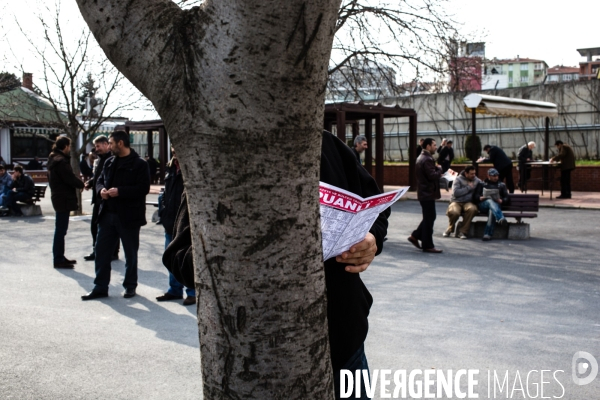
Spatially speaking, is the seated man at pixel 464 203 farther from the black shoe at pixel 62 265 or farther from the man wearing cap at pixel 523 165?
the man wearing cap at pixel 523 165

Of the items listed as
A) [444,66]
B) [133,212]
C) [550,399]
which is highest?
[444,66]

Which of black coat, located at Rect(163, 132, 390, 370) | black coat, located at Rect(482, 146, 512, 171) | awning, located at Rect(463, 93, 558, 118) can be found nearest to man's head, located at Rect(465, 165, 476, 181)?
awning, located at Rect(463, 93, 558, 118)

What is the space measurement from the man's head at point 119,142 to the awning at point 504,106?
1190 cm

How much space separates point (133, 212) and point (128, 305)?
1096 millimetres

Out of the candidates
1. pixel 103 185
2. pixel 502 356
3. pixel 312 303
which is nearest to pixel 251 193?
pixel 312 303

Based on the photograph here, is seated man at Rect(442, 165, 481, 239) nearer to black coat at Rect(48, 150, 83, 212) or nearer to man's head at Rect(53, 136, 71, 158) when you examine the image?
black coat at Rect(48, 150, 83, 212)

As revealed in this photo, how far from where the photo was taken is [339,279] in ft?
7.77

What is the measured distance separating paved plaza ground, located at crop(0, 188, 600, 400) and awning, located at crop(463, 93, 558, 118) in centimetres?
765

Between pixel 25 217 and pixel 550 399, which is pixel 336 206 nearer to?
pixel 550 399

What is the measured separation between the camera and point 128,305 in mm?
7371

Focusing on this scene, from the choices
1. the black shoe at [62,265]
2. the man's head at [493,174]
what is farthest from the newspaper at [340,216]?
the man's head at [493,174]

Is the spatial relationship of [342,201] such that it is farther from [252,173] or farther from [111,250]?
[111,250]

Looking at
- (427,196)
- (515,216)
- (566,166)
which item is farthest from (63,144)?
(566,166)

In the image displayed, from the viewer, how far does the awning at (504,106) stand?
17.9 m
